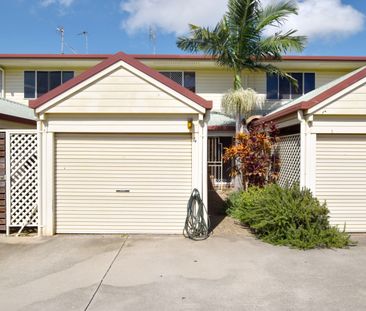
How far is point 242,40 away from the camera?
10.8 meters

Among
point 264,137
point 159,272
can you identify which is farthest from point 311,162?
point 159,272

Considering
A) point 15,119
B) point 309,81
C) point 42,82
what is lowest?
point 15,119

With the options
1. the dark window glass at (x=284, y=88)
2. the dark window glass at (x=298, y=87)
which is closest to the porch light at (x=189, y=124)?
the dark window glass at (x=284, y=88)

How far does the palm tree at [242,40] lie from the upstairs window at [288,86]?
333cm

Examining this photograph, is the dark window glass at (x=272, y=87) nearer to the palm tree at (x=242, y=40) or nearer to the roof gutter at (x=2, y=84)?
the palm tree at (x=242, y=40)

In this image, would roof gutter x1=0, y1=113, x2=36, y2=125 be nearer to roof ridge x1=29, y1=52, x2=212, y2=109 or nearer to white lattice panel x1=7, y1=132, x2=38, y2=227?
white lattice panel x1=7, y1=132, x2=38, y2=227

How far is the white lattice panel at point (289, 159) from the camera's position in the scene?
768 centimetres

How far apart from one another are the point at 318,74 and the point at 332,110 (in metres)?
8.75

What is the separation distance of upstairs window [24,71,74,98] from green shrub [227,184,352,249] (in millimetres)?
11435

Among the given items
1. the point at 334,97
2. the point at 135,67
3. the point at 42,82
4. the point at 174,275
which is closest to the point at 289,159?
the point at 334,97

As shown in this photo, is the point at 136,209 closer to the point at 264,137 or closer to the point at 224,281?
the point at 224,281

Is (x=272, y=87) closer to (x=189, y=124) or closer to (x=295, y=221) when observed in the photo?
(x=189, y=124)

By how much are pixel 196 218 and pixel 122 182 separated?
1.82 m

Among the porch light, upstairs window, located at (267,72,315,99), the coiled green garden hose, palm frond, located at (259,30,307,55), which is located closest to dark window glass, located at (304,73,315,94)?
upstairs window, located at (267,72,315,99)
